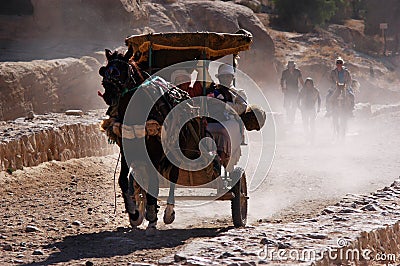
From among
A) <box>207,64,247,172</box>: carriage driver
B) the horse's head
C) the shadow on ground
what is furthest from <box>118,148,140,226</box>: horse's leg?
<box>207,64,247,172</box>: carriage driver

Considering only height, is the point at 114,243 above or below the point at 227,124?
below

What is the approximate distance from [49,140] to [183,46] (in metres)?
4.86

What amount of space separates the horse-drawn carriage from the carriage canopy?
1 cm

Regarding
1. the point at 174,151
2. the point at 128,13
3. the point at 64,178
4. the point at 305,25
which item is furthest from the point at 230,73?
the point at 305,25

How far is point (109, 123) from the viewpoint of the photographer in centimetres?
879

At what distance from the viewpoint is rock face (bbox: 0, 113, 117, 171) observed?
12844 mm

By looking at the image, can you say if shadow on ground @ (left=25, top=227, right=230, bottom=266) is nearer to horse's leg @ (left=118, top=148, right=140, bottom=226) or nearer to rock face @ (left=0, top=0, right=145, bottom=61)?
horse's leg @ (left=118, top=148, right=140, bottom=226)

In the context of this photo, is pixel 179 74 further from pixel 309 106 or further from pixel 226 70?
pixel 309 106

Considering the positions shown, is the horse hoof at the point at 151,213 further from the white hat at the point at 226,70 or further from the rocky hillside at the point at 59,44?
the rocky hillside at the point at 59,44

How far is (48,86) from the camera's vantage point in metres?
18.7

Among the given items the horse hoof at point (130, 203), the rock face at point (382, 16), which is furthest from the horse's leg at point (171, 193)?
the rock face at point (382, 16)

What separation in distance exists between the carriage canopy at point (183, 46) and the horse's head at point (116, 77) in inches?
40.8

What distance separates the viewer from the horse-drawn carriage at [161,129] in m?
8.56

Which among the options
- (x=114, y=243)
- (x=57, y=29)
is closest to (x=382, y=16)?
(x=57, y=29)
